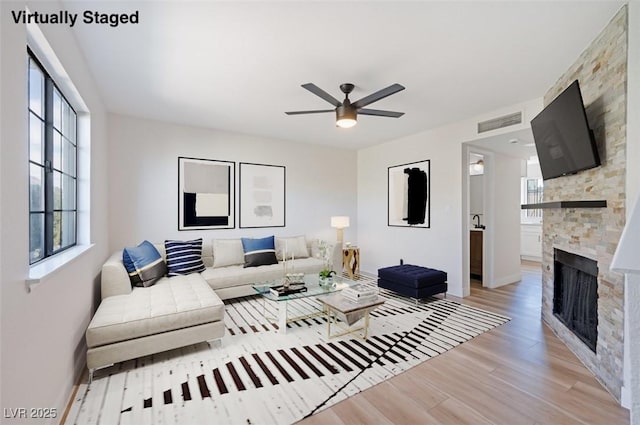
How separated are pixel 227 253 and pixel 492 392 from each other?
136 inches

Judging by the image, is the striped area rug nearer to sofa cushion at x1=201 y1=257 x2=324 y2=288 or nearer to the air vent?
sofa cushion at x1=201 y1=257 x2=324 y2=288

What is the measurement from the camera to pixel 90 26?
205cm

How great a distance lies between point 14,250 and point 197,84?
2273 millimetres

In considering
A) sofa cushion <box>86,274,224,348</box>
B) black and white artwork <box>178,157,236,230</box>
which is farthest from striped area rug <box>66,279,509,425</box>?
black and white artwork <box>178,157,236,230</box>

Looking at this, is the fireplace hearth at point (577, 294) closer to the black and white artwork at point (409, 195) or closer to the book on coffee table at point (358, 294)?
the book on coffee table at point (358, 294)

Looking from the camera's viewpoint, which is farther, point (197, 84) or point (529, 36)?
point (197, 84)

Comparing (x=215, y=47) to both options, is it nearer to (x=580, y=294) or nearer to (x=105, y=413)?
(x=105, y=413)

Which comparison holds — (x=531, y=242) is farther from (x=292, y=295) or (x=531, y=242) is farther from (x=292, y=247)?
(x=292, y=295)

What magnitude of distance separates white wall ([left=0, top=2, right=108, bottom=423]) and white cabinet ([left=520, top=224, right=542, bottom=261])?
8348 mm

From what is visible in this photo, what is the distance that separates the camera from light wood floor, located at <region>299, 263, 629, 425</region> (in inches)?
69.6

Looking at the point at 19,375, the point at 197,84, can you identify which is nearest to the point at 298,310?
the point at 19,375

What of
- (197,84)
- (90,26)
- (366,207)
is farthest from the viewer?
(366,207)

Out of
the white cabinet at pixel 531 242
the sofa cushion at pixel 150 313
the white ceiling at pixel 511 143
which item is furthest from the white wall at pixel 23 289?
the white cabinet at pixel 531 242

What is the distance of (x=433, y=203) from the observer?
462cm
